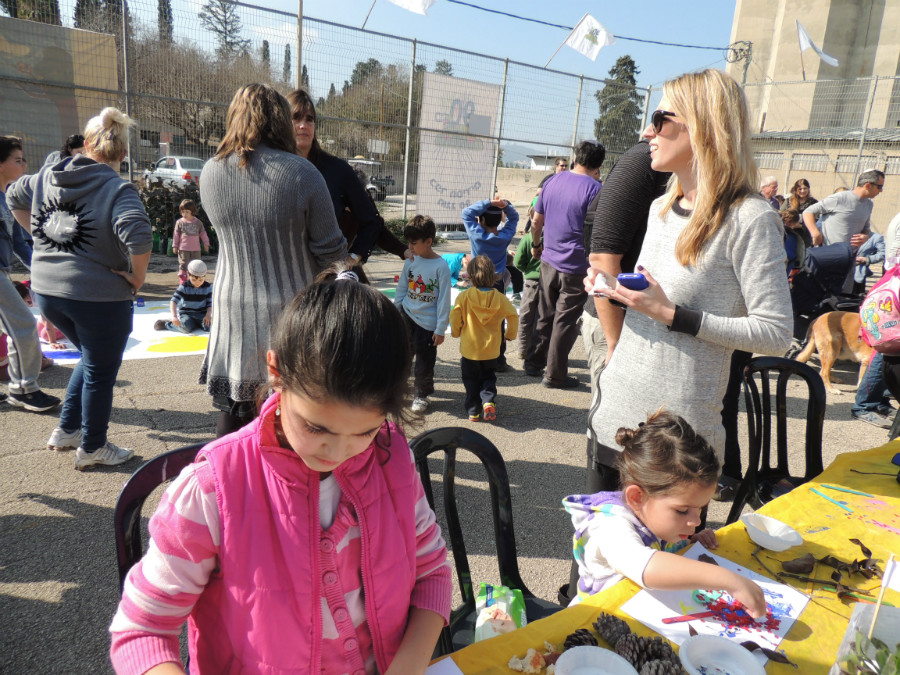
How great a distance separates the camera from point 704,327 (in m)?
1.78

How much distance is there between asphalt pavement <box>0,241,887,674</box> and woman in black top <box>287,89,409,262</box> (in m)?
1.17

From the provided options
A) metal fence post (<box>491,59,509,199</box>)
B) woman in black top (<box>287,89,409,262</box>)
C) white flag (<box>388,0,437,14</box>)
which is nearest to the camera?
woman in black top (<box>287,89,409,262</box>)

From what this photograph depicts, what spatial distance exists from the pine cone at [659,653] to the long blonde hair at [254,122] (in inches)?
83.5

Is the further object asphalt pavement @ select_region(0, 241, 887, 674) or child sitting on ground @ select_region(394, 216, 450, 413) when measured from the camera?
child sitting on ground @ select_region(394, 216, 450, 413)

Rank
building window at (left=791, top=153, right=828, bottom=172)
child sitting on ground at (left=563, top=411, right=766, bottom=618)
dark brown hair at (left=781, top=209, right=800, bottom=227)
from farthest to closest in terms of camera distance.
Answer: building window at (left=791, top=153, right=828, bottom=172) → dark brown hair at (left=781, top=209, right=800, bottom=227) → child sitting on ground at (left=563, top=411, right=766, bottom=618)

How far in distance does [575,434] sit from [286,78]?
6.76 metres

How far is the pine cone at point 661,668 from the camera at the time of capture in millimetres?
1173

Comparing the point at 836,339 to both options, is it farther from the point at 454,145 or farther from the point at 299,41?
the point at 299,41

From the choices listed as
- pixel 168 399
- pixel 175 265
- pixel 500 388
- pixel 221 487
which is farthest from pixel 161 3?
pixel 221 487

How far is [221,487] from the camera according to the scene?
3.51 feet

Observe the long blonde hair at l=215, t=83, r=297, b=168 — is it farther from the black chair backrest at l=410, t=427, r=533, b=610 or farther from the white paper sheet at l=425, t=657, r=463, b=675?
the white paper sheet at l=425, t=657, r=463, b=675

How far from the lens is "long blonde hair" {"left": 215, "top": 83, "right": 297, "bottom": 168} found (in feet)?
7.84


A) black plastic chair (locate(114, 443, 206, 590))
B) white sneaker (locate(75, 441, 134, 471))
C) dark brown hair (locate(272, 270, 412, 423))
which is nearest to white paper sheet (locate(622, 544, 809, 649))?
dark brown hair (locate(272, 270, 412, 423))

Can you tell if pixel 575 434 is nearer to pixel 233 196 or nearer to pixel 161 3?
pixel 233 196
